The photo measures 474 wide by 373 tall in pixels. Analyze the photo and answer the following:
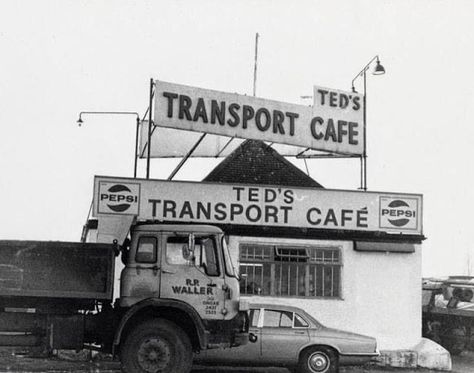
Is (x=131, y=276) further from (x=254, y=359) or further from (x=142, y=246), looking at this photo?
(x=254, y=359)

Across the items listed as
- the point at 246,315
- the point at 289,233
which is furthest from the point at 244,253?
the point at 246,315

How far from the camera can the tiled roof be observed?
24703mm

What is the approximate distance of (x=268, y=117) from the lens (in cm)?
1945

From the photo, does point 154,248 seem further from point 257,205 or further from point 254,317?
point 257,205

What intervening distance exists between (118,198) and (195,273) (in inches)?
235

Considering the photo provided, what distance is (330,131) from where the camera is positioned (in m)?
20.0

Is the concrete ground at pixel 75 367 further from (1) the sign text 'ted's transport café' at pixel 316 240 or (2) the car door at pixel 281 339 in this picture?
(2) the car door at pixel 281 339

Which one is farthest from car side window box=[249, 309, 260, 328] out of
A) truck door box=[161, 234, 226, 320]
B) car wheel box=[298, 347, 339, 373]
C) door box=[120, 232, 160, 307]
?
door box=[120, 232, 160, 307]

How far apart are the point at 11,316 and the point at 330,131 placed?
35.3ft

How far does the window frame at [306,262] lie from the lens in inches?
684

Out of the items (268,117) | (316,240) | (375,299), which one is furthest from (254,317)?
(268,117)

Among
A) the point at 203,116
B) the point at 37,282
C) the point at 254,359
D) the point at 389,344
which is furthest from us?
the point at 203,116

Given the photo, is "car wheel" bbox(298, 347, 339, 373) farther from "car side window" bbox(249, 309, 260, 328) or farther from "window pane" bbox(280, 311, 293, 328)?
"car side window" bbox(249, 309, 260, 328)

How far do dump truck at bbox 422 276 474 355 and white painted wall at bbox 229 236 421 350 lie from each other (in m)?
3.78
